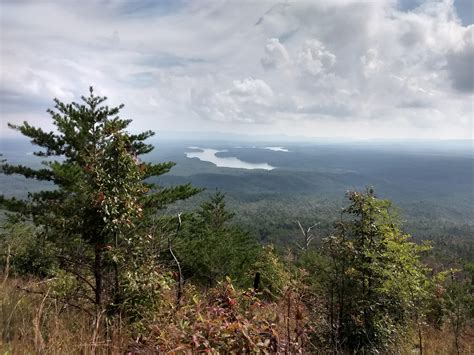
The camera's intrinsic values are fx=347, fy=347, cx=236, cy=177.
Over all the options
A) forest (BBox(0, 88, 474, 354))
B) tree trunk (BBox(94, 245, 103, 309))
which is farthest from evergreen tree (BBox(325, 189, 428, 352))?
tree trunk (BBox(94, 245, 103, 309))

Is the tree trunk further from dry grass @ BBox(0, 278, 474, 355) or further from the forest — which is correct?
dry grass @ BBox(0, 278, 474, 355)

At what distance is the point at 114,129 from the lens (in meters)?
5.79

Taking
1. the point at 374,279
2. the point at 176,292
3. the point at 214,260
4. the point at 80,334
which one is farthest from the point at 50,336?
the point at 214,260

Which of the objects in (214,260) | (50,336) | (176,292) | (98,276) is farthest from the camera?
(214,260)

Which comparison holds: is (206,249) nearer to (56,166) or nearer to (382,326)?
(56,166)

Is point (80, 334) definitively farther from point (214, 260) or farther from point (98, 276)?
point (214, 260)

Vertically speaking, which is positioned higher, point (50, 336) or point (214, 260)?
point (50, 336)

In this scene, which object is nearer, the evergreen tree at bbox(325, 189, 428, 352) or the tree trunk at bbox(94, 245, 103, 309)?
the tree trunk at bbox(94, 245, 103, 309)

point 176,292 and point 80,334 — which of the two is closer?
point 80,334

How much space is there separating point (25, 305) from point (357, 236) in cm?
662

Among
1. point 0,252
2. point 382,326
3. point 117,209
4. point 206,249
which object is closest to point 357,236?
point 382,326

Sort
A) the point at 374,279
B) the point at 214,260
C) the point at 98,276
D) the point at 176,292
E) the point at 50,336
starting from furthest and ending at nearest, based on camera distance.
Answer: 1. the point at 214,260
2. the point at 374,279
3. the point at 98,276
4. the point at 176,292
5. the point at 50,336

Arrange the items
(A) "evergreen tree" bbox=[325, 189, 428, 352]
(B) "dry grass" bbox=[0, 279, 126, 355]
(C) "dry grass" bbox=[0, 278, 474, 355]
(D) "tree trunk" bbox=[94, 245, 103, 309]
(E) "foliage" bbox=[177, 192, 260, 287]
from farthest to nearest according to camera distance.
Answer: (E) "foliage" bbox=[177, 192, 260, 287] < (A) "evergreen tree" bbox=[325, 189, 428, 352] < (D) "tree trunk" bbox=[94, 245, 103, 309] < (B) "dry grass" bbox=[0, 279, 126, 355] < (C) "dry grass" bbox=[0, 278, 474, 355]

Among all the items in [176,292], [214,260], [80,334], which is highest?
[80,334]
